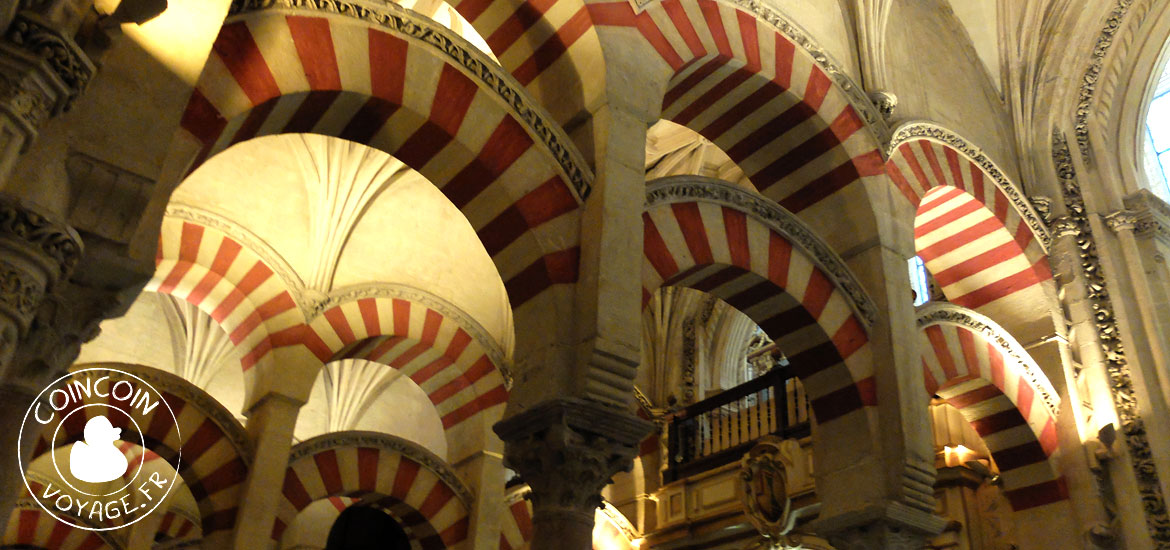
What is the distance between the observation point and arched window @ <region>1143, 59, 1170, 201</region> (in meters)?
8.70

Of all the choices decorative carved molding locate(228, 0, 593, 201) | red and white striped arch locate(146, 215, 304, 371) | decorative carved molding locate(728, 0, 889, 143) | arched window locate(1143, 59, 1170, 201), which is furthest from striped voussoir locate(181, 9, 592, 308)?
arched window locate(1143, 59, 1170, 201)

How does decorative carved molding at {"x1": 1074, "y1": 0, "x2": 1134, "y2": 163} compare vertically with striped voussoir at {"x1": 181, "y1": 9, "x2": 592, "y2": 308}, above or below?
above

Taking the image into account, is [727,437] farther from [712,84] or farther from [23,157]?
[23,157]

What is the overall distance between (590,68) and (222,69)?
191 cm

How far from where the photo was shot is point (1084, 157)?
8.08 m

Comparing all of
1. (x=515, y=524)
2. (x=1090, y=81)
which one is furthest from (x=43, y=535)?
(x=1090, y=81)

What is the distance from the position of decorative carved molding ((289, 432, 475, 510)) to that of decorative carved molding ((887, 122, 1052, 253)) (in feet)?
15.4

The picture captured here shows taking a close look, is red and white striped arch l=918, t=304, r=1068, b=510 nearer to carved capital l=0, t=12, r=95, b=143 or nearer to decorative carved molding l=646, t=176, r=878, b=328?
decorative carved molding l=646, t=176, r=878, b=328

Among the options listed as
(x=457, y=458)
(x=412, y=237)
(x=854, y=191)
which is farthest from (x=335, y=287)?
(x=854, y=191)

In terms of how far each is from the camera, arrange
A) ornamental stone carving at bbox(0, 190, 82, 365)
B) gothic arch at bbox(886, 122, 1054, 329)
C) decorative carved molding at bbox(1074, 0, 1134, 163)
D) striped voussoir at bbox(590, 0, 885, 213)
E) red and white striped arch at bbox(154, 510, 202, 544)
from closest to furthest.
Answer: ornamental stone carving at bbox(0, 190, 82, 365) → striped voussoir at bbox(590, 0, 885, 213) → gothic arch at bbox(886, 122, 1054, 329) → decorative carved molding at bbox(1074, 0, 1134, 163) → red and white striped arch at bbox(154, 510, 202, 544)

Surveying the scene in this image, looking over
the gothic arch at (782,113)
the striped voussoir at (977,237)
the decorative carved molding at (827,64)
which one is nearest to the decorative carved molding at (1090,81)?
the striped voussoir at (977,237)

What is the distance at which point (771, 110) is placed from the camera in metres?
6.21

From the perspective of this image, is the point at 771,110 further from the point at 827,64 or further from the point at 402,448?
the point at 402,448

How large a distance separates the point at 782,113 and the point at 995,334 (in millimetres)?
2367
